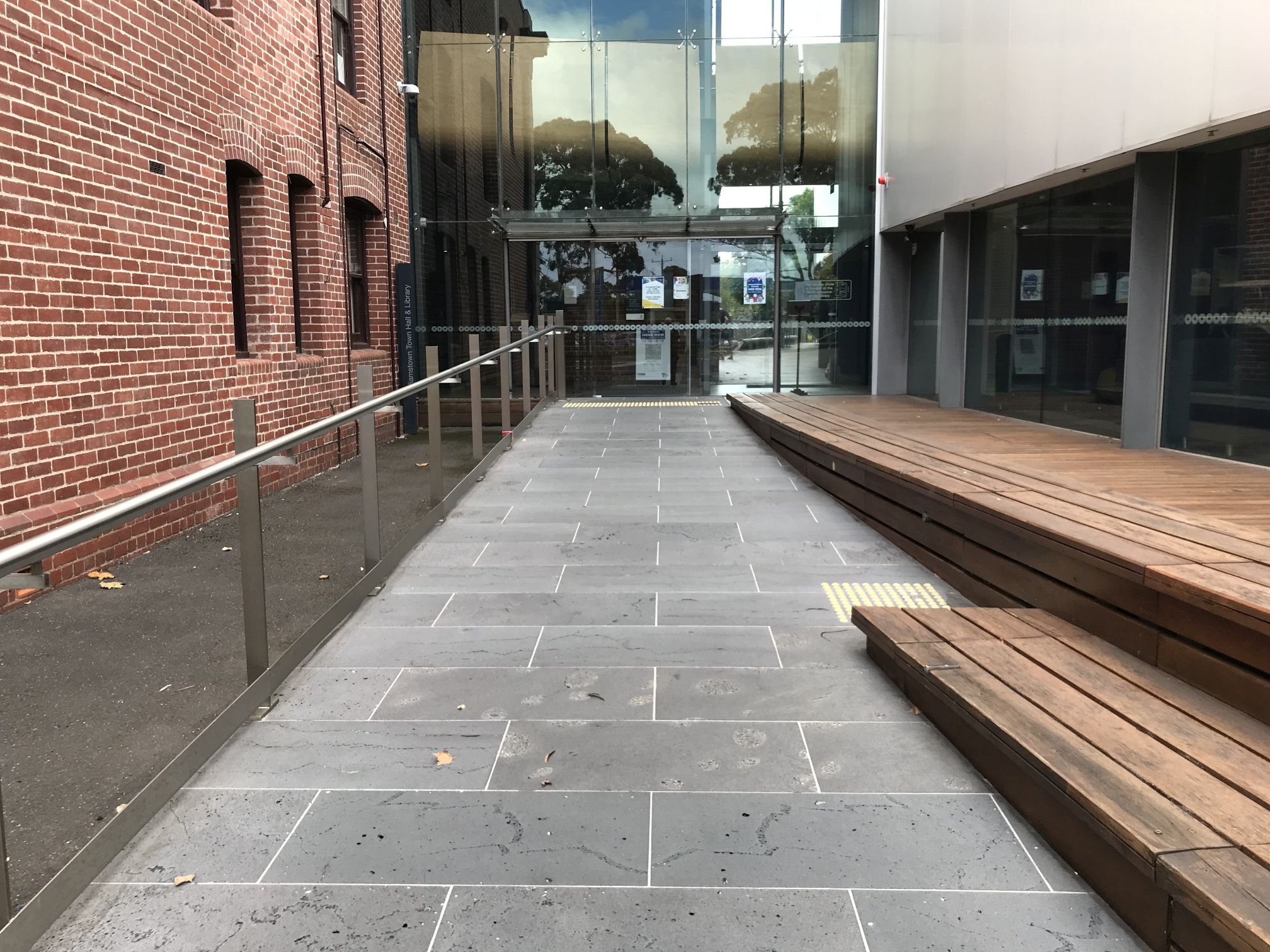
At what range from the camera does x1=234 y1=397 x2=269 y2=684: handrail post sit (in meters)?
3.34

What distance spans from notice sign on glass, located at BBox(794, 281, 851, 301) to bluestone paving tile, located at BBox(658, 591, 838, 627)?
988 centimetres

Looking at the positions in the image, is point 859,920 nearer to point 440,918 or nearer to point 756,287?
point 440,918

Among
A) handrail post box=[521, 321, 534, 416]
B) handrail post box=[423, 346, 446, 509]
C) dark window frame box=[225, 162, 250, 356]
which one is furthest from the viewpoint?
handrail post box=[521, 321, 534, 416]

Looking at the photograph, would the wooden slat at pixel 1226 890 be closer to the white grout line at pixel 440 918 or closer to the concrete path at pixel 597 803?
the concrete path at pixel 597 803

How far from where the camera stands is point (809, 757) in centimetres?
300

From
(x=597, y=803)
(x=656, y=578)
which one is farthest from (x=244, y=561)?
(x=656, y=578)

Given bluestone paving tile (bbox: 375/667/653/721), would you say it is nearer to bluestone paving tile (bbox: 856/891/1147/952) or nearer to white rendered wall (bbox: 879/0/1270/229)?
bluestone paving tile (bbox: 856/891/1147/952)

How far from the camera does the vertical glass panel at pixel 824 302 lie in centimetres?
1370

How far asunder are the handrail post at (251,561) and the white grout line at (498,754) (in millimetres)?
924

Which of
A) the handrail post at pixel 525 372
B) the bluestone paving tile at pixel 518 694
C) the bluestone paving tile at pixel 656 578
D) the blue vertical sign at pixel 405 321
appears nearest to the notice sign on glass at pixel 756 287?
the handrail post at pixel 525 372

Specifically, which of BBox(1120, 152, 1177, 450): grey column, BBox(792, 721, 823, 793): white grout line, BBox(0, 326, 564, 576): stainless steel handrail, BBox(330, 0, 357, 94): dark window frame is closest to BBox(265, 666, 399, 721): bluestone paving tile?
BBox(0, 326, 564, 576): stainless steel handrail

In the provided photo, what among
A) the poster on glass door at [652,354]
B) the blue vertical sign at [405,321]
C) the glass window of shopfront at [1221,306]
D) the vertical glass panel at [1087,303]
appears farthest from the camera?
the poster on glass door at [652,354]

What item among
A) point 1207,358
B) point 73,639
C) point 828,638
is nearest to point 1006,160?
point 1207,358

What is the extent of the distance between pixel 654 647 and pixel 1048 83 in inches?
240
